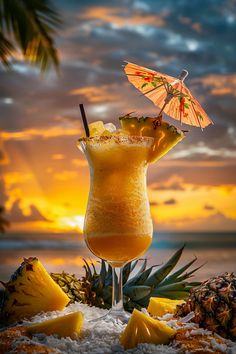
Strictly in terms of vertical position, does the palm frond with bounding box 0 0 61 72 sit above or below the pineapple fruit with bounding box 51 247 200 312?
above

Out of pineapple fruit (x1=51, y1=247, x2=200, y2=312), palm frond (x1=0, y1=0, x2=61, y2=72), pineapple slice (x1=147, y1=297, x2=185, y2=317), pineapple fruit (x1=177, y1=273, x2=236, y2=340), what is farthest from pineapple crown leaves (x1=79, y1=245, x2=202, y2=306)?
palm frond (x1=0, y1=0, x2=61, y2=72)

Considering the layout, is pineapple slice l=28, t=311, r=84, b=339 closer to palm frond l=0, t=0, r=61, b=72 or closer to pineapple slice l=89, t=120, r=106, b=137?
pineapple slice l=89, t=120, r=106, b=137

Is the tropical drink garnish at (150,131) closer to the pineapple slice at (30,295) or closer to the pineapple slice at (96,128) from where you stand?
the pineapple slice at (96,128)

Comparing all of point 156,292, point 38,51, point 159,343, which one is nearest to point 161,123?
point 156,292

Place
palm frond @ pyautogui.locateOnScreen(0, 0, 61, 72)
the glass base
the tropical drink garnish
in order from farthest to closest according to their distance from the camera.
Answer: palm frond @ pyautogui.locateOnScreen(0, 0, 61, 72)
the tropical drink garnish
the glass base

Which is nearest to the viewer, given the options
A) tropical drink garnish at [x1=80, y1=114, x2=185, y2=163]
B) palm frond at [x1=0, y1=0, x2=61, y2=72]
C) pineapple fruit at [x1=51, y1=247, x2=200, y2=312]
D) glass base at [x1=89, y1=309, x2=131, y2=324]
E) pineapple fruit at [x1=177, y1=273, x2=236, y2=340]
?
pineapple fruit at [x1=177, y1=273, x2=236, y2=340]

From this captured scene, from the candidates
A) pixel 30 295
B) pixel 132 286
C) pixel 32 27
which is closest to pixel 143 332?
pixel 30 295

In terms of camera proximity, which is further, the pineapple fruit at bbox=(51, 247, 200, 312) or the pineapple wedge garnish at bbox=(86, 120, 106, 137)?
the pineapple fruit at bbox=(51, 247, 200, 312)
